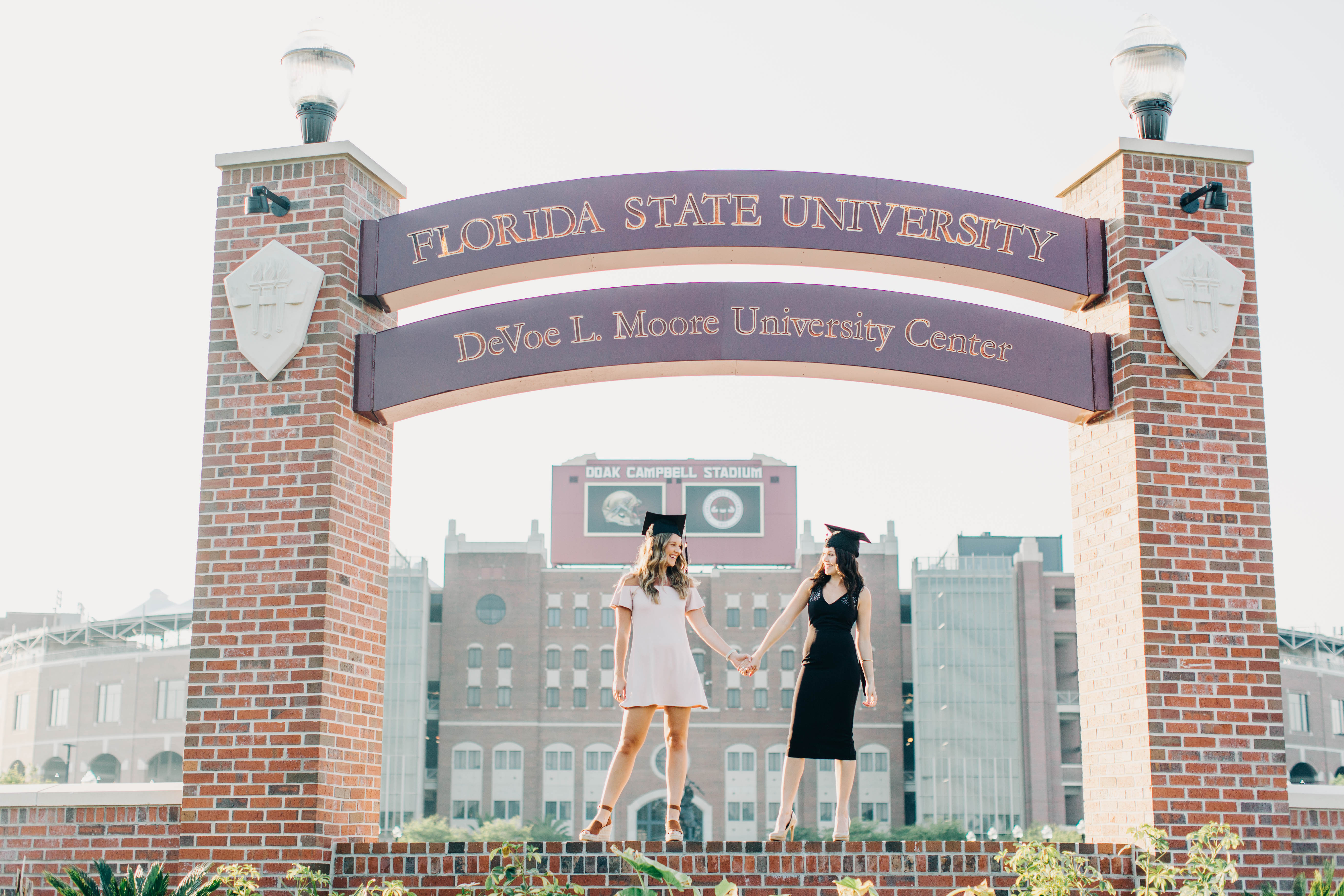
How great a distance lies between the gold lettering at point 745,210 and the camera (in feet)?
24.2

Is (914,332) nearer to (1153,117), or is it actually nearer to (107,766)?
(1153,117)

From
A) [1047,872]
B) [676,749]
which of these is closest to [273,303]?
[676,749]

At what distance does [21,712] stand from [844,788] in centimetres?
7372

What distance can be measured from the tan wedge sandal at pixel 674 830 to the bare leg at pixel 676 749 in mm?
17

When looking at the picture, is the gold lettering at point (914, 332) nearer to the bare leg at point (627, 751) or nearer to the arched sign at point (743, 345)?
the arched sign at point (743, 345)

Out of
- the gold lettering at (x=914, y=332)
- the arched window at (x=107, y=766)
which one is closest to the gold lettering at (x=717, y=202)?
the gold lettering at (x=914, y=332)

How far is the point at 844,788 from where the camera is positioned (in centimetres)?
681

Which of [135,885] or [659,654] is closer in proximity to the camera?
[135,885]

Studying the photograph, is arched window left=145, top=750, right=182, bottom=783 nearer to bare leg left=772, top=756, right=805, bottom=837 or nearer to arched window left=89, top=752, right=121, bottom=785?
arched window left=89, top=752, right=121, bottom=785

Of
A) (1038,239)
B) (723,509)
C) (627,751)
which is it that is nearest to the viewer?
(627,751)

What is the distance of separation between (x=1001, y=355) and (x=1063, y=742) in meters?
59.9

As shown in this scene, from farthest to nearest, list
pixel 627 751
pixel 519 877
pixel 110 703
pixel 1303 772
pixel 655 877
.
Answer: pixel 110 703 < pixel 1303 772 < pixel 627 751 < pixel 519 877 < pixel 655 877

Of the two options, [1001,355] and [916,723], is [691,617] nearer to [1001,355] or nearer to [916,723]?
Answer: [1001,355]

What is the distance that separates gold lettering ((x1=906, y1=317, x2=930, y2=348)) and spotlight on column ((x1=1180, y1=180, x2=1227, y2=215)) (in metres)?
1.67
